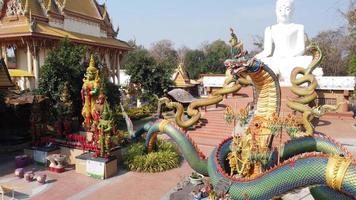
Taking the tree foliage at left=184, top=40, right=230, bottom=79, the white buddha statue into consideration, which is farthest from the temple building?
the tree foliage at left=184, top=40, right=230, bottom=79

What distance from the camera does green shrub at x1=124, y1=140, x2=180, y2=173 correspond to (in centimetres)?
1115

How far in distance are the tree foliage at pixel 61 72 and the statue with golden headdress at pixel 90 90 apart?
8.72ft

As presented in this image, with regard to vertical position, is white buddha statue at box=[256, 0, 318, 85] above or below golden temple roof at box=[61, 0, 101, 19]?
below

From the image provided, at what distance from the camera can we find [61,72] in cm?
1551

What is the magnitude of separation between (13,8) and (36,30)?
312 centimetres

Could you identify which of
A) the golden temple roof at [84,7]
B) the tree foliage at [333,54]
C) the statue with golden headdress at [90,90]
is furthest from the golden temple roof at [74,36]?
the tree foliage at [333,54]

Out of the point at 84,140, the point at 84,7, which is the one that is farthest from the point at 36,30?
the point at 84,140

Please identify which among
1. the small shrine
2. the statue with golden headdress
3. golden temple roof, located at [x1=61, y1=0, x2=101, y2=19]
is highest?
golden temple roof, located at [x1=61, y1=0, x2=101, y2=19]

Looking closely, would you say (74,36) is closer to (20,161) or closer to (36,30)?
(36,30)

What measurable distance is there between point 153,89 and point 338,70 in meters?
27.9

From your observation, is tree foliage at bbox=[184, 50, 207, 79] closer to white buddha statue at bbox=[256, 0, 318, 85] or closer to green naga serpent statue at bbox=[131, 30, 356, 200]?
white buddha statue at bbox=[256, 0, 318, 85]

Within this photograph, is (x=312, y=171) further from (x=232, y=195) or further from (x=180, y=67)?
(x=180, y=67)

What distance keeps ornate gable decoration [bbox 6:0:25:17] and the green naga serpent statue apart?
18423 mm

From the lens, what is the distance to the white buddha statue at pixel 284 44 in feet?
68.4
